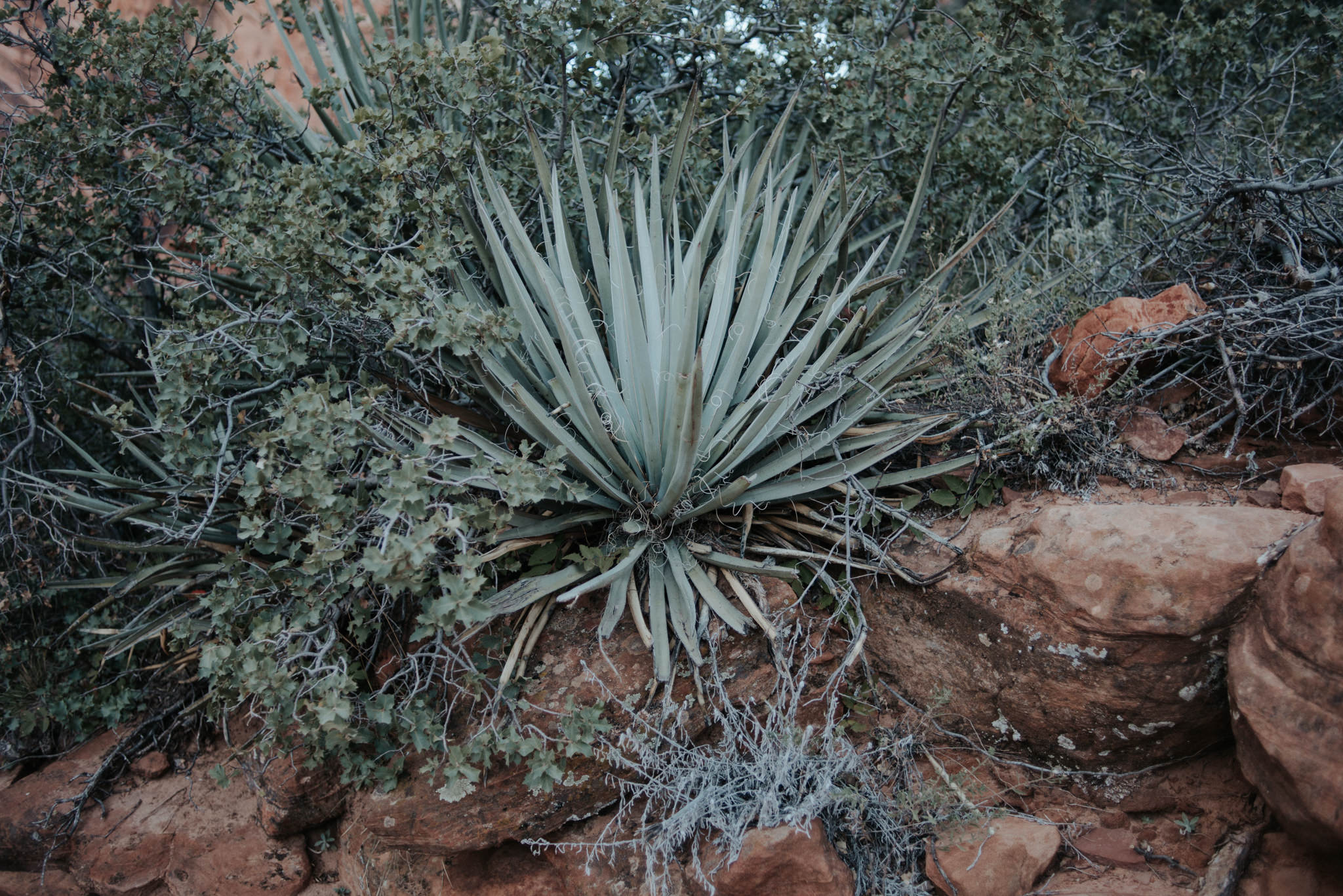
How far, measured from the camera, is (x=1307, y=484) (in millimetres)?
2459

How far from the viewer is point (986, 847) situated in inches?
95.0

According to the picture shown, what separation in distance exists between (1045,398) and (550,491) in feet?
5.42

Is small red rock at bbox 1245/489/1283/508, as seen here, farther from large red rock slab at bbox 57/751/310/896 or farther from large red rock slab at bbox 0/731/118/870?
large red rock slab at bbox 0/731/118/870

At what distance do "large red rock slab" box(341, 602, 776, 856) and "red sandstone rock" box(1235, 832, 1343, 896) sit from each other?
51.9 inches

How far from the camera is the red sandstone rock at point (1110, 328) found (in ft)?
9.44

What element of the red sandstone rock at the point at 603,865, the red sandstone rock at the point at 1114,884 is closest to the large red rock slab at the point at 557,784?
the red sandstone rock at the point at 603,865

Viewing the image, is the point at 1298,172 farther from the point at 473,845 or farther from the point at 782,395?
the point at 473,845

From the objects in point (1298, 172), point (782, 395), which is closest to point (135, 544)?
point (782, 395)

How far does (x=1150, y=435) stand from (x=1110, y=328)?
380mm

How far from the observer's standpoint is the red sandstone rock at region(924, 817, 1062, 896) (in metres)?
2.37

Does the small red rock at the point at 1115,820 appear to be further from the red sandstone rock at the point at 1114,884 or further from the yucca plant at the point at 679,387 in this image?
the yucca plant at the point at 679,387

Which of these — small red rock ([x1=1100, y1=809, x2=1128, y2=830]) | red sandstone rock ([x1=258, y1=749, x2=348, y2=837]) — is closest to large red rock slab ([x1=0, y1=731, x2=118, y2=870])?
red sandstone rock ([x1=258, y1=749, x2=348, y2=837])

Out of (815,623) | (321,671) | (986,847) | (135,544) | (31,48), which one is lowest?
(986,847)

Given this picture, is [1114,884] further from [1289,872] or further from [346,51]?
[346,51]
